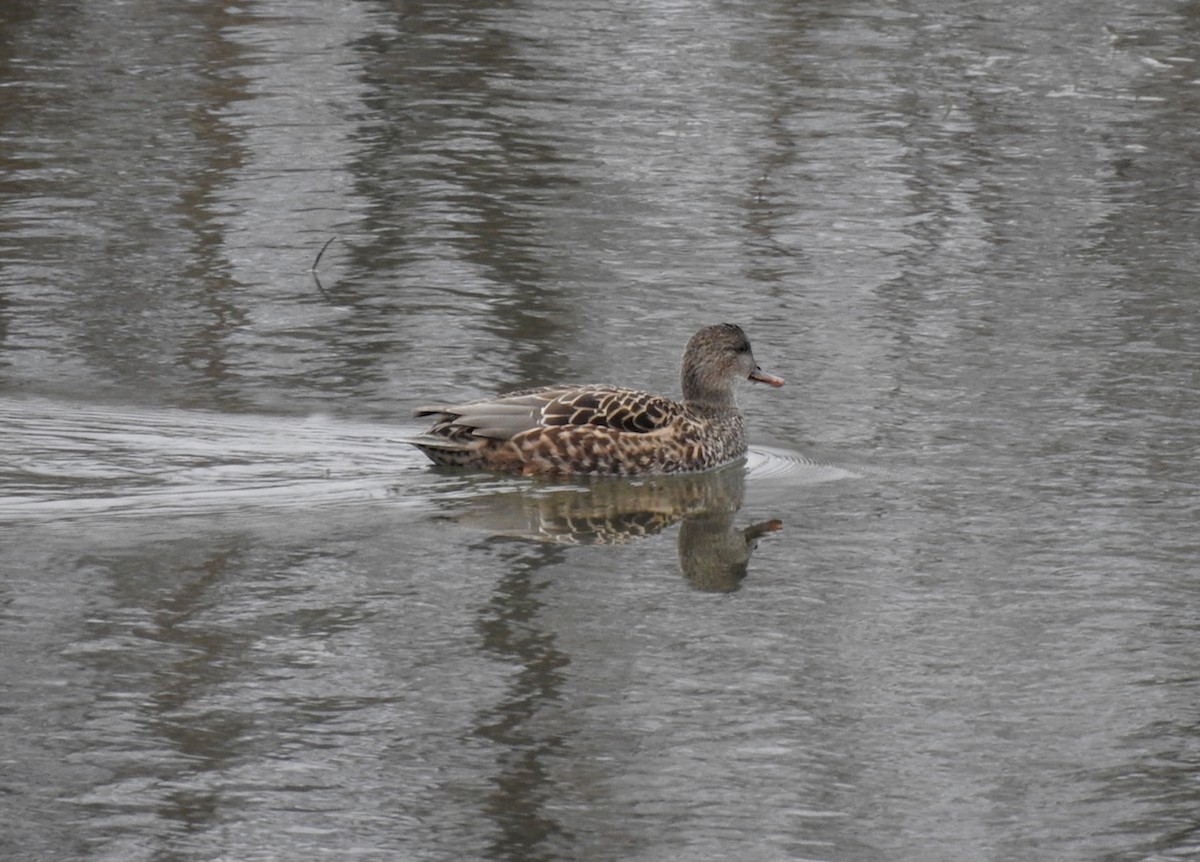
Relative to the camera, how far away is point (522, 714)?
7.07m

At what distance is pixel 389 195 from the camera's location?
52.1 ft

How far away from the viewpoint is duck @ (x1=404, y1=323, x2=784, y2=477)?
9.99 meters

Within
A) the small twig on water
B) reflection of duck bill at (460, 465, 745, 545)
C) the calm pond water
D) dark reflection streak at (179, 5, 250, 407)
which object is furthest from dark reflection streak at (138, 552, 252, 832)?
the small twig on water

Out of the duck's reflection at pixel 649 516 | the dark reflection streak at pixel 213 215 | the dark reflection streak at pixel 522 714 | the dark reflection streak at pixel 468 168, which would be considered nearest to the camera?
the dark reflection streak at pixel 522 714

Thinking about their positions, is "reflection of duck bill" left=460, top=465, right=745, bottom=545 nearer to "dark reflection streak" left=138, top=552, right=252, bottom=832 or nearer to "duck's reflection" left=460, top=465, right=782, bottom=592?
"duck's reflection" left=460, top=465, right=782, bottom=592

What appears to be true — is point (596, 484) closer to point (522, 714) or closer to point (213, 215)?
point (522, 714)

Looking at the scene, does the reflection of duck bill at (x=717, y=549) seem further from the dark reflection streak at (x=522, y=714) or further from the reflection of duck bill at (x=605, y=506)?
the dark reflection streak at (x=522, y=714)

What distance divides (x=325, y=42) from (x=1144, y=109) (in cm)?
819

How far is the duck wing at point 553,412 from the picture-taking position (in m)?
9.98

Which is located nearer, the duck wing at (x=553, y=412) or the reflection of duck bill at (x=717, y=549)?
the reflection of duck bill at (x=717, y=549)

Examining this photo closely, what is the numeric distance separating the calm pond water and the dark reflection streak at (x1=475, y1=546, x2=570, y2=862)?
20mm

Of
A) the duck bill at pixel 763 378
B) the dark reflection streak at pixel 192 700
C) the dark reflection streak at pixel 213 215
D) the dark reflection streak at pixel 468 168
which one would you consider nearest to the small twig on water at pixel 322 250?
the dark reflection streak at pixel 468 168

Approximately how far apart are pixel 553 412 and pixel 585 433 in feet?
0.59

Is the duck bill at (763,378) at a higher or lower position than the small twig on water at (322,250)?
higher
